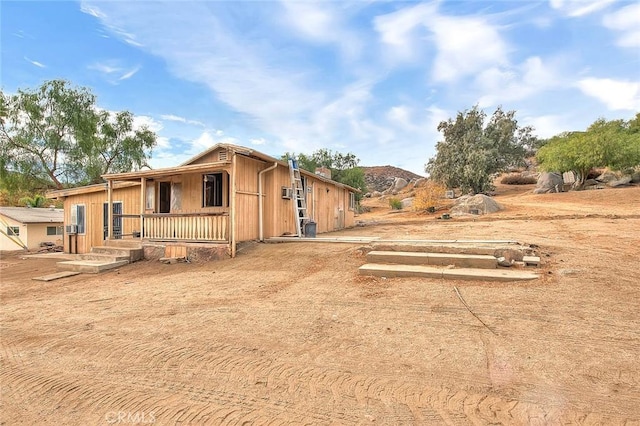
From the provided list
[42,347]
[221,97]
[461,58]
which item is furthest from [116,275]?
[461,58]

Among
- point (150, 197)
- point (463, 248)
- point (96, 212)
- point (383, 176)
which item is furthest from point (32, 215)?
point (383, 176)

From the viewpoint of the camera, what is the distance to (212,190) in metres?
11.9

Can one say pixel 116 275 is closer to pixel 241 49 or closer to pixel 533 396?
pixel 241 49

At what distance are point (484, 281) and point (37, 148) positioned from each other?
27402 mm

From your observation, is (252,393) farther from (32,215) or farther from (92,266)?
(32,215)

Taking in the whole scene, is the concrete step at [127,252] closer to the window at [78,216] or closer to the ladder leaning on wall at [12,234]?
the window at [78,216]

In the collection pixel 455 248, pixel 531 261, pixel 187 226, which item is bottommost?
pixel 531 261

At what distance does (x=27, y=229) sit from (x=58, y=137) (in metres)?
6.33

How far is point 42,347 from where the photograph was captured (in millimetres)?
3836

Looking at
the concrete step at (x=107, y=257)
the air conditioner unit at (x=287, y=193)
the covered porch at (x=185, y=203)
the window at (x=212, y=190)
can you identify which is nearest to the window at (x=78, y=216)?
the covered porch at (x=185, y=203)

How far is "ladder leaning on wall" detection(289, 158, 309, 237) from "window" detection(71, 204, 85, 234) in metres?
11.3

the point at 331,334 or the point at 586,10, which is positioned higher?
the point at 586,10

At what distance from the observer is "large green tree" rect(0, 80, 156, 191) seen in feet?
67.7

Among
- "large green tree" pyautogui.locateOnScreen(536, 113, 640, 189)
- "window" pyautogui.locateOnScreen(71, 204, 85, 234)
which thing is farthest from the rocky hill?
"window" pyautogui.locateOnScreen(71, 204, 85, 234)
